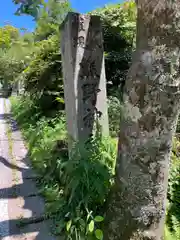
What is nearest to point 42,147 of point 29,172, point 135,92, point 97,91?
point 29,172

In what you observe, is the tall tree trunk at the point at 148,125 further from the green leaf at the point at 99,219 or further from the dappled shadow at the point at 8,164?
the dappled shadow at the point at 8,164

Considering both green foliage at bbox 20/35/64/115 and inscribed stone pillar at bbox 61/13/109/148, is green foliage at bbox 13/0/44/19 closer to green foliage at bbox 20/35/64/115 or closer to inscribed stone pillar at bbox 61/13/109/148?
inscribed stone pillar at bbox 61/13/109/148

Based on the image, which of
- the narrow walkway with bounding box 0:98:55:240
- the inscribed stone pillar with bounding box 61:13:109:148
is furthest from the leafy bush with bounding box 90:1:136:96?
the narrow walkway with bounding box 0:98:55:240

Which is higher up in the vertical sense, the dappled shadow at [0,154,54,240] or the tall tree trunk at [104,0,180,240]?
the tall tree trunk at [104,0,180,240]

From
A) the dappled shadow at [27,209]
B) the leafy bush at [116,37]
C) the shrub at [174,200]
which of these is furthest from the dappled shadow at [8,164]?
the leafy bush at [116,37]

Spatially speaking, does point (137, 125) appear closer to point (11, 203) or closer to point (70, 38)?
point (70, 38)

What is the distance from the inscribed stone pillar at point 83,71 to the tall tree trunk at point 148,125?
1321 mm

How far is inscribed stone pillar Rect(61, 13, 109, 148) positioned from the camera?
3064 millimetres

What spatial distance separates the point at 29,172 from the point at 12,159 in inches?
32.5

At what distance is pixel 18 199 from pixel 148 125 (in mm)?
2284

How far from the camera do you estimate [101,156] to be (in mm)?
2766

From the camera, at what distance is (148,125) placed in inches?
65.4

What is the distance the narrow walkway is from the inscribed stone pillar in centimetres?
100

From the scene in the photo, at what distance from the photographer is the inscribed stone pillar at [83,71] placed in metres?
3.06
